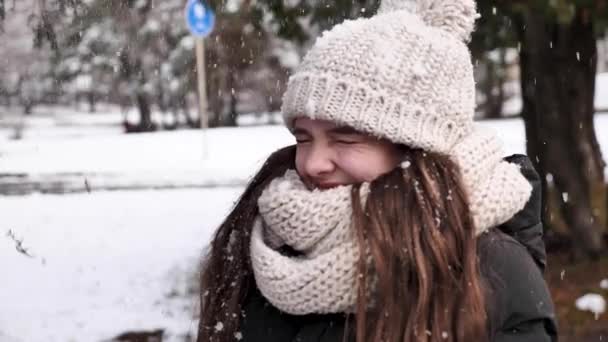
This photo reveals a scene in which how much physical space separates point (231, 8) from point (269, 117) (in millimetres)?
989

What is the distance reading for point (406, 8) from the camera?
170cm

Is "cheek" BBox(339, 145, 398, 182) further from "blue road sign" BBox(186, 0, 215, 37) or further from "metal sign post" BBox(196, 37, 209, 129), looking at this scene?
"metal sign post" BBox(196, 37, 209, 129)

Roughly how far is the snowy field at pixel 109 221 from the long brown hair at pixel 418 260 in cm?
283

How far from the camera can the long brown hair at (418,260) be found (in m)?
1.46

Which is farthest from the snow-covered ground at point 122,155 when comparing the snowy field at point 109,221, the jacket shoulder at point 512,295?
the jacket shoulder at point 512,295

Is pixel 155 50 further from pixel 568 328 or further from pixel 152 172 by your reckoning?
pixel 568 328

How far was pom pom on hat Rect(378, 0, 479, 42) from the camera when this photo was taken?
1660mm

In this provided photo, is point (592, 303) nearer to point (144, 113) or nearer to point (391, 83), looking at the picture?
point (144, 113)

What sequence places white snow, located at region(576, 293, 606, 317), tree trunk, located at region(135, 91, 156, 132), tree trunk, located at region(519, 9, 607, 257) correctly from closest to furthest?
tree trunk, located at region(135, 91, 156, 132), white snow, located at region(576, 293, 606, 317), tree trunk, located at region(519, 9, 607, 257)

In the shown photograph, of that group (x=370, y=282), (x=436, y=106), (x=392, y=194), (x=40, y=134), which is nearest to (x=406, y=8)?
(x=436, y=106)

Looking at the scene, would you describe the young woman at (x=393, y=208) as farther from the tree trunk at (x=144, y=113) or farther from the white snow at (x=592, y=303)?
the white snow at (x=592, y=303)

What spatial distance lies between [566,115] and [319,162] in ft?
15.9

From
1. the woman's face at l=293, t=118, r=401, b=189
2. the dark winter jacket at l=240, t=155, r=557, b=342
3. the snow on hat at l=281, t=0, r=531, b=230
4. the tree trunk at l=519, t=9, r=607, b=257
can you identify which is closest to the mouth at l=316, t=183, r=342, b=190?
the woman's face at l=293, t=118, r=401, b=189

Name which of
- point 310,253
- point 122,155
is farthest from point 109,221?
point 310,253
